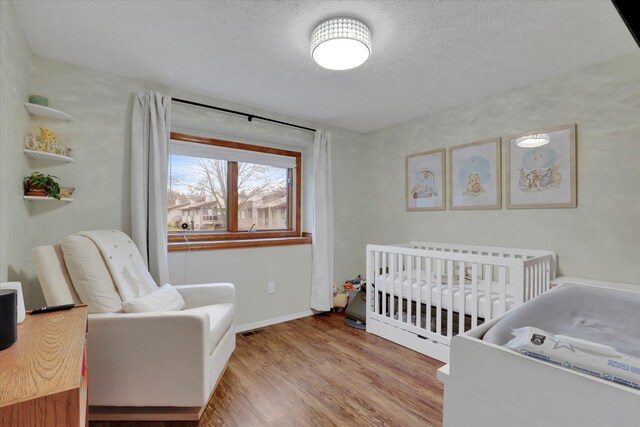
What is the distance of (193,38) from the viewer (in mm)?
1856

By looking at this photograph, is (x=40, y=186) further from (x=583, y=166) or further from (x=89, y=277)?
(x=583, y=166)

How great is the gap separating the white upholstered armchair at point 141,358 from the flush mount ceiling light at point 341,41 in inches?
64.5

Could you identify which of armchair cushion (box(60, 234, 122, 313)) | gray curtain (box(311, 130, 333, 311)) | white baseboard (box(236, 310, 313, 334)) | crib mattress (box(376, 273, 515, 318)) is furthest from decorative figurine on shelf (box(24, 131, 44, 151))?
crib mattress (box(376, 273, 515, 318))

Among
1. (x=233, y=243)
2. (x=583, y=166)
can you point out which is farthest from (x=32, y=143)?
(x=583, y=166)

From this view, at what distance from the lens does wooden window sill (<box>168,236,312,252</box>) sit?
262cm

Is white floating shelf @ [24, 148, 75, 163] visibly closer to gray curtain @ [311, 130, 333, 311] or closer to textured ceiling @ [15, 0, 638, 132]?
textured ceiling @ [15, 0, 638, 132]

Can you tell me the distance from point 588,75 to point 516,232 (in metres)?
1.25

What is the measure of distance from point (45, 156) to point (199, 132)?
47.9 inches

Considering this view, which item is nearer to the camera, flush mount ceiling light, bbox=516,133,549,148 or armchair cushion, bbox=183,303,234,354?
armchair cushion, bbox=183,303,234,354

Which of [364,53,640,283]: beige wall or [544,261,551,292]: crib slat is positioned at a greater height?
[364,53,640,283]: beige wall

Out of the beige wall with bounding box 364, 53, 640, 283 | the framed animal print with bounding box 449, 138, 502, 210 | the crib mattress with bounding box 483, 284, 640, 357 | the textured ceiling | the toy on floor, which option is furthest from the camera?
the toy on floor

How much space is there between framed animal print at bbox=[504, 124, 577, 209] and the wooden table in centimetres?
294

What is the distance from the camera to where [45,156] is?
1.90 meters

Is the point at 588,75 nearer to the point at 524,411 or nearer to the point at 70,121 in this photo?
the point at 524,411
